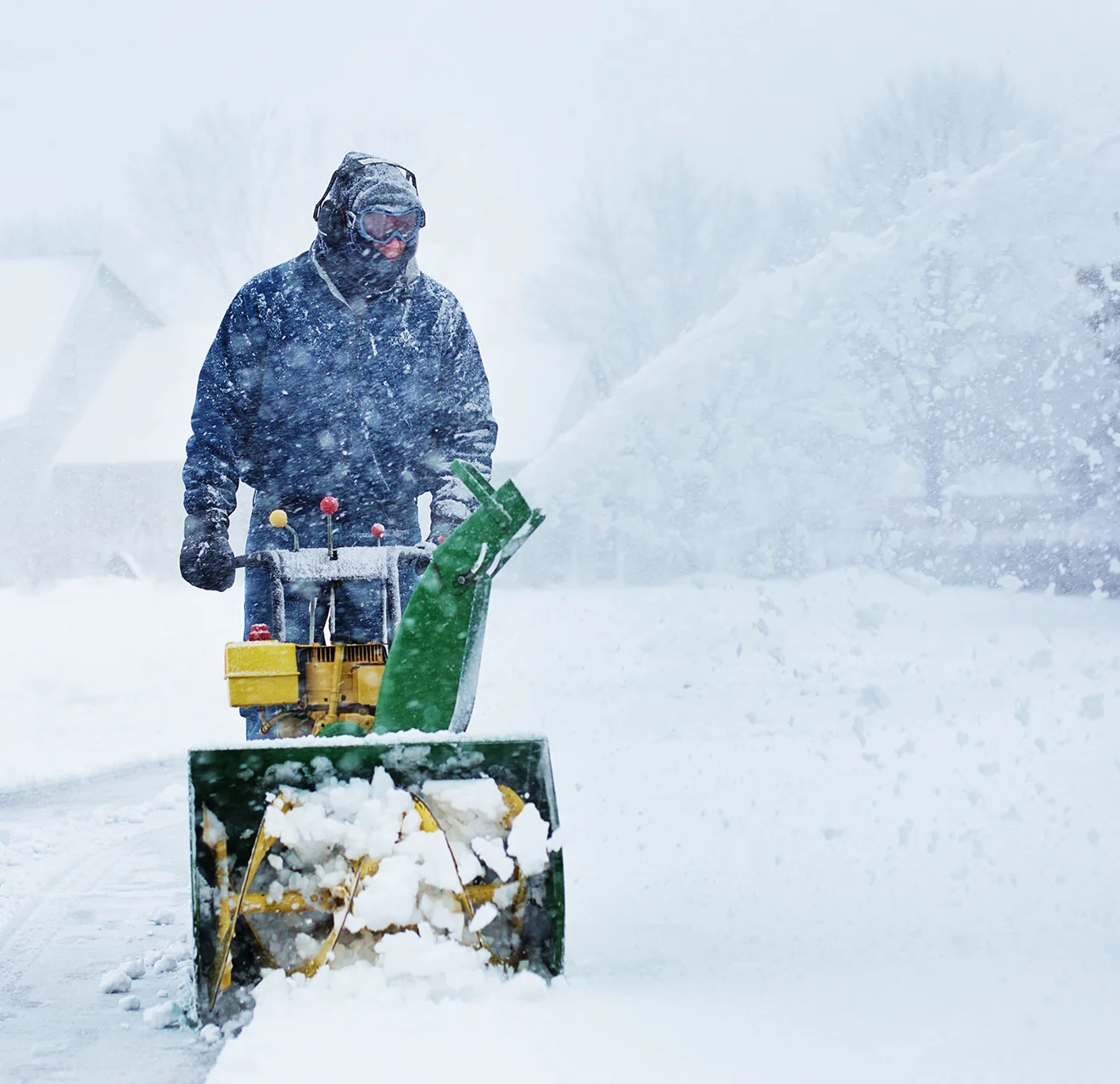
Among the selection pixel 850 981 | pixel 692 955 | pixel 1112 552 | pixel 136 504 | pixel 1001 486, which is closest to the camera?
pixel 850 981

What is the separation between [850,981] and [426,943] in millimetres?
1106

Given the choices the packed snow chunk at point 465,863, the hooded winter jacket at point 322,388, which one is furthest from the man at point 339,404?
the packed snow chunk at point 465,863

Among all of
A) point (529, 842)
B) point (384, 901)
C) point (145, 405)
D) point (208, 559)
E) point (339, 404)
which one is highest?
point (145, 405)

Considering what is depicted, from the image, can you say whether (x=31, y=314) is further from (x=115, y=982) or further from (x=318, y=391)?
(x=115, y=982)

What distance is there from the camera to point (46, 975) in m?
4.08

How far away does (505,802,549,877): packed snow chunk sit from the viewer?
3307 millimetres

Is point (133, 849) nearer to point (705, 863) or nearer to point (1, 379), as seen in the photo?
point (705, 863)

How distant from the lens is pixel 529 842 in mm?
3311

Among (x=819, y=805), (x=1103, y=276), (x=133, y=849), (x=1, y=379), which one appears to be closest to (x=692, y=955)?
(x=819, y=805)

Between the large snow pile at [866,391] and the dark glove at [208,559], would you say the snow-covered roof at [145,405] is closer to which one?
the large snow pile at [866,391]

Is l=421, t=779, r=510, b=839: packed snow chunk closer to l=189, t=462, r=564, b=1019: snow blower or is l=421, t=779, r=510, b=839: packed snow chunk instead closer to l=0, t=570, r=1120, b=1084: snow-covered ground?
l=189, t=462, r=564, b=1019: snow blower

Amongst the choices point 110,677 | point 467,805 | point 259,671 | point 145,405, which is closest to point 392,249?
point 259,671

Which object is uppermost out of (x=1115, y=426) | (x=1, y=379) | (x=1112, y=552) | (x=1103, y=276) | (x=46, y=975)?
(x=1, y=379)

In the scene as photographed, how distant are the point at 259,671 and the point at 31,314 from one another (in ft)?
96.4
